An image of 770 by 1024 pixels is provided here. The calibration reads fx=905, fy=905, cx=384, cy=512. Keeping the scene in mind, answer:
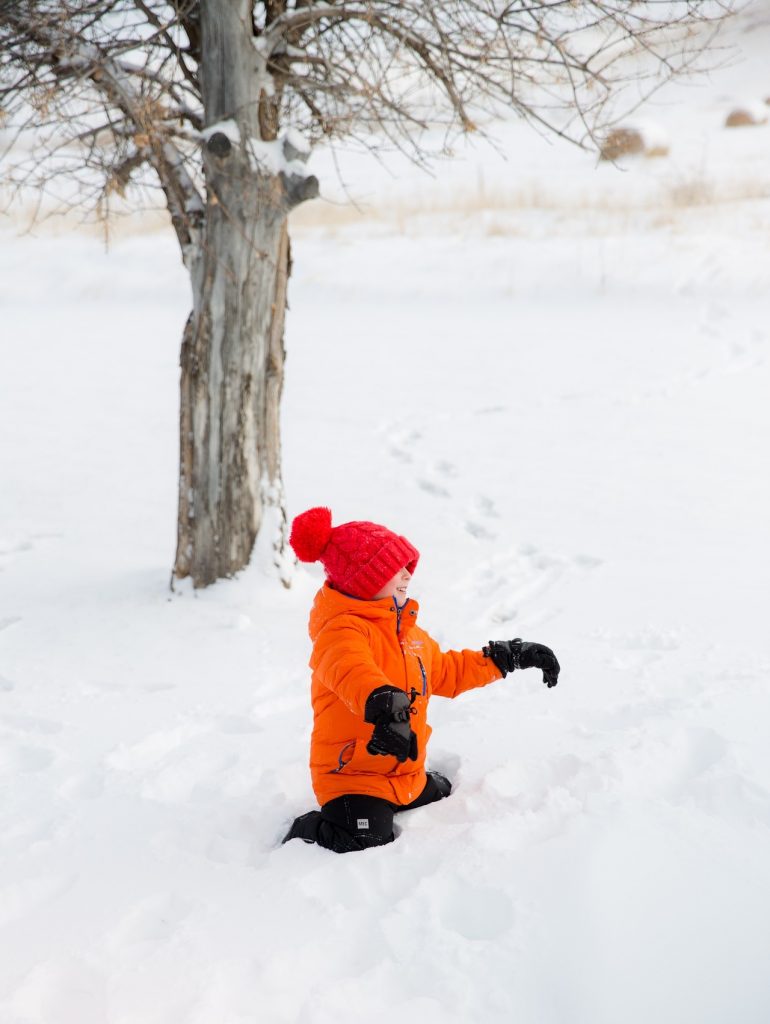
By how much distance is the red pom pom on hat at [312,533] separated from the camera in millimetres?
2762

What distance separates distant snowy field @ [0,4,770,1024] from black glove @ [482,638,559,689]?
0.28 meters

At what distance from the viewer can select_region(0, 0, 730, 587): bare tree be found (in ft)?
13.6

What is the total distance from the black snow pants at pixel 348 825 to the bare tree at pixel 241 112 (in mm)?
2403

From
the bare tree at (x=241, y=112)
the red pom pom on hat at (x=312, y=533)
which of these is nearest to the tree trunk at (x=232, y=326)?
the bare tree at (x=241, y=112)

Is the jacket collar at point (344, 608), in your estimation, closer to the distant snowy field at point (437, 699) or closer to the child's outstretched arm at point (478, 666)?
the child's outstretched arm at point (478, 666)

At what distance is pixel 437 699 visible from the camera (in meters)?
3.79

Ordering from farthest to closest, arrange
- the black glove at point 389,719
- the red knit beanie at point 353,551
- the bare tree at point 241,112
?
the bare tree at point 241,112 < the red knit beanie at point 353,551 < the black glove at point 389,719

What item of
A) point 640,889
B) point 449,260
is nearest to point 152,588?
point 640,889

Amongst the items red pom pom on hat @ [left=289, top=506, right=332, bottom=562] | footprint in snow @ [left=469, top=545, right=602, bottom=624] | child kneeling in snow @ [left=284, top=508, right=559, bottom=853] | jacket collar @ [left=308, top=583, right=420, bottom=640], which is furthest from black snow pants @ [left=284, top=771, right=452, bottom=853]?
footprint in snow @ [left=469, top=545, right=602, bottom=624]

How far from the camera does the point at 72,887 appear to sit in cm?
254

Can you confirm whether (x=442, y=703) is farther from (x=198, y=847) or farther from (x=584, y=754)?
(x=198, y=847)

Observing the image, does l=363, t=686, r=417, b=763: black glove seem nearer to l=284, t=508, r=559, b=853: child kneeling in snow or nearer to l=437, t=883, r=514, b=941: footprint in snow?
l=284, t=508, r=559, b=853: child kneeling in snow

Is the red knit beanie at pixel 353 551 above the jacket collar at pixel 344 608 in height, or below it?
above

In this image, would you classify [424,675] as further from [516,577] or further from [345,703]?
[516,577]
